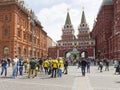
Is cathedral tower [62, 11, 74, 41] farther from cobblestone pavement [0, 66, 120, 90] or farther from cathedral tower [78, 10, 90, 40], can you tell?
cobblestone pavement [0, 66, 120, 90]

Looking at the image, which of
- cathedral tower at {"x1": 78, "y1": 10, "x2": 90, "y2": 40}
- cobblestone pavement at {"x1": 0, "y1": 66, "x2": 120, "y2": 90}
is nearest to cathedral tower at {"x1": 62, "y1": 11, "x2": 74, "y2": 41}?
cathedral tower at {"x1": 78, "y1": 10, "x2": 90, "y2": 40}

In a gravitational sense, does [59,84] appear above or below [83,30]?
below

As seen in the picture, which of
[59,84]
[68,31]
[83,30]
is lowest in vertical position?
[59,84]

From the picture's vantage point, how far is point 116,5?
236 ft

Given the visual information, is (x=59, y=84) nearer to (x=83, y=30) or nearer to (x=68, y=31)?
(x=68, y=31)

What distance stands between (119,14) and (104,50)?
65.2ft

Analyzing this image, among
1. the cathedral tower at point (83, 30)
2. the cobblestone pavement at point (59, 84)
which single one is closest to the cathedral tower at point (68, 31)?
the cathedral tower at point (83, 30)

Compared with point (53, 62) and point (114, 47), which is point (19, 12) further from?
point (53, 62)

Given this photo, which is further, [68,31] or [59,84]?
[68,31]

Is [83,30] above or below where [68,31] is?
above

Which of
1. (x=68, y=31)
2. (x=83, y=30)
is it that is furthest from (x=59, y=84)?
(x=83, y=30)

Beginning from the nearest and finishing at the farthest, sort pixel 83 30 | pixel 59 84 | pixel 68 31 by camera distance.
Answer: pixel 59 84
pixel 68 31
pixel 83 30

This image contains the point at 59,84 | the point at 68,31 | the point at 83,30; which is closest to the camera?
the point at 59,84

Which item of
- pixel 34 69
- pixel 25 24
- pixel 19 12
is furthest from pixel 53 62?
A: pixel 25 24
